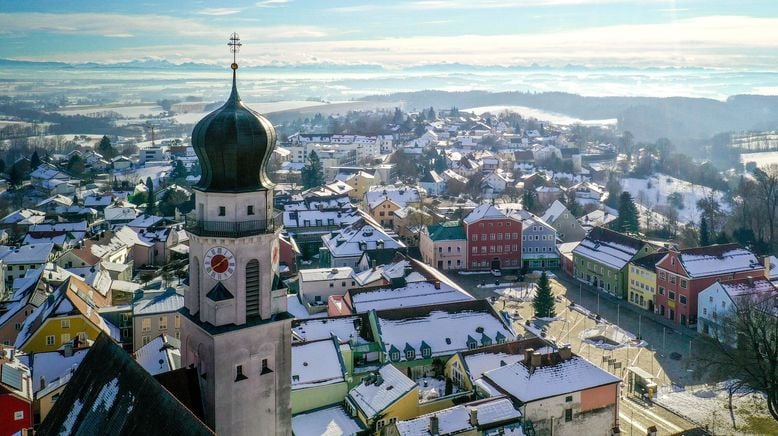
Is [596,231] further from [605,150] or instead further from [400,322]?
[605,150]

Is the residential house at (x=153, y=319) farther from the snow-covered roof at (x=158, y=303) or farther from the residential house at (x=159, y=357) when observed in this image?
the residential house at (x=159, y=357)

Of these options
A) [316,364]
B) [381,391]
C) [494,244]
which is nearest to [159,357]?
[316,364]

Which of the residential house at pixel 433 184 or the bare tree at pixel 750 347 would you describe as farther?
the residential house at pixel 433 184

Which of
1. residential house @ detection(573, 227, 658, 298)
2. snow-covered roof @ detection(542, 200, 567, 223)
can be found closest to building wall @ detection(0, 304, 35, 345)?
residential house @ detection(573, 227, 658, 298)

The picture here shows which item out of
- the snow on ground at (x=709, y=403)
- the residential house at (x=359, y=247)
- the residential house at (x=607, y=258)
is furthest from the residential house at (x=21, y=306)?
the residential house at (x=607, y=258)

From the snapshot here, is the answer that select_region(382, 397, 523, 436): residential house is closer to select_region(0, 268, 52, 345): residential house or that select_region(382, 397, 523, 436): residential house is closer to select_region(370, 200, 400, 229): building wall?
select_region(0, 268, 52, 345): residential house
